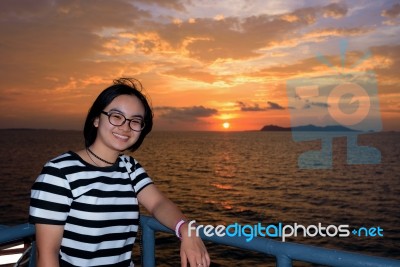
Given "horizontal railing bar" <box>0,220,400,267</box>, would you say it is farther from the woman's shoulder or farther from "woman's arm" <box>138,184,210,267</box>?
the woman's shoulder

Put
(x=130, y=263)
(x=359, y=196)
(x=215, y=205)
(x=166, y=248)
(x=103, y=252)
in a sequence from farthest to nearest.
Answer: (x=359, y=196)
(x=215, y=205)
(x=166, y=248)
(x=130, y=263)
(x=103, y=252)

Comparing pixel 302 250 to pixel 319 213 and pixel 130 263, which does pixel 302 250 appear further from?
pixel 319 213

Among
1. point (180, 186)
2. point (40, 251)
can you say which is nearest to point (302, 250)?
point (40, 251)

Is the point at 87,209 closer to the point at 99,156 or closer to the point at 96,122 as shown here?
the point at 99,156

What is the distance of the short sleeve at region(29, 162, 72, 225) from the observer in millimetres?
1941

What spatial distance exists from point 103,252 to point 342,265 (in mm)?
1402

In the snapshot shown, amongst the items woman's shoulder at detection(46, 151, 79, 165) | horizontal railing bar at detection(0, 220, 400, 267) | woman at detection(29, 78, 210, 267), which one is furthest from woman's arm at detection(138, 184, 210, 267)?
woman's shoulder at detection(46, 151, 79, 165)

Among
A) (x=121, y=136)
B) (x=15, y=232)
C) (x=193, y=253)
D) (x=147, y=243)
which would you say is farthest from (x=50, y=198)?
(x=147, y=243)

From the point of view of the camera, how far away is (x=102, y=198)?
7.28 ft

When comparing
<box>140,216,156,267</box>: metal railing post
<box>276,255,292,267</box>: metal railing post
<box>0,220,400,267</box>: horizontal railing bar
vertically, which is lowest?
<box>140,216,156,267</box>: metal railing post

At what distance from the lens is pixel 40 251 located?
1.97 metres

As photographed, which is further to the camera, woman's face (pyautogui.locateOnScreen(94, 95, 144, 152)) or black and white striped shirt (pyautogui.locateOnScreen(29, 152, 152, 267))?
woman's face (pyautogui.locateOnScreen(94, 95, 144, 152))

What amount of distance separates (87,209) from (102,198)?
11 cm

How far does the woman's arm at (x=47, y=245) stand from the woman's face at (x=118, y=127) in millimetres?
653
